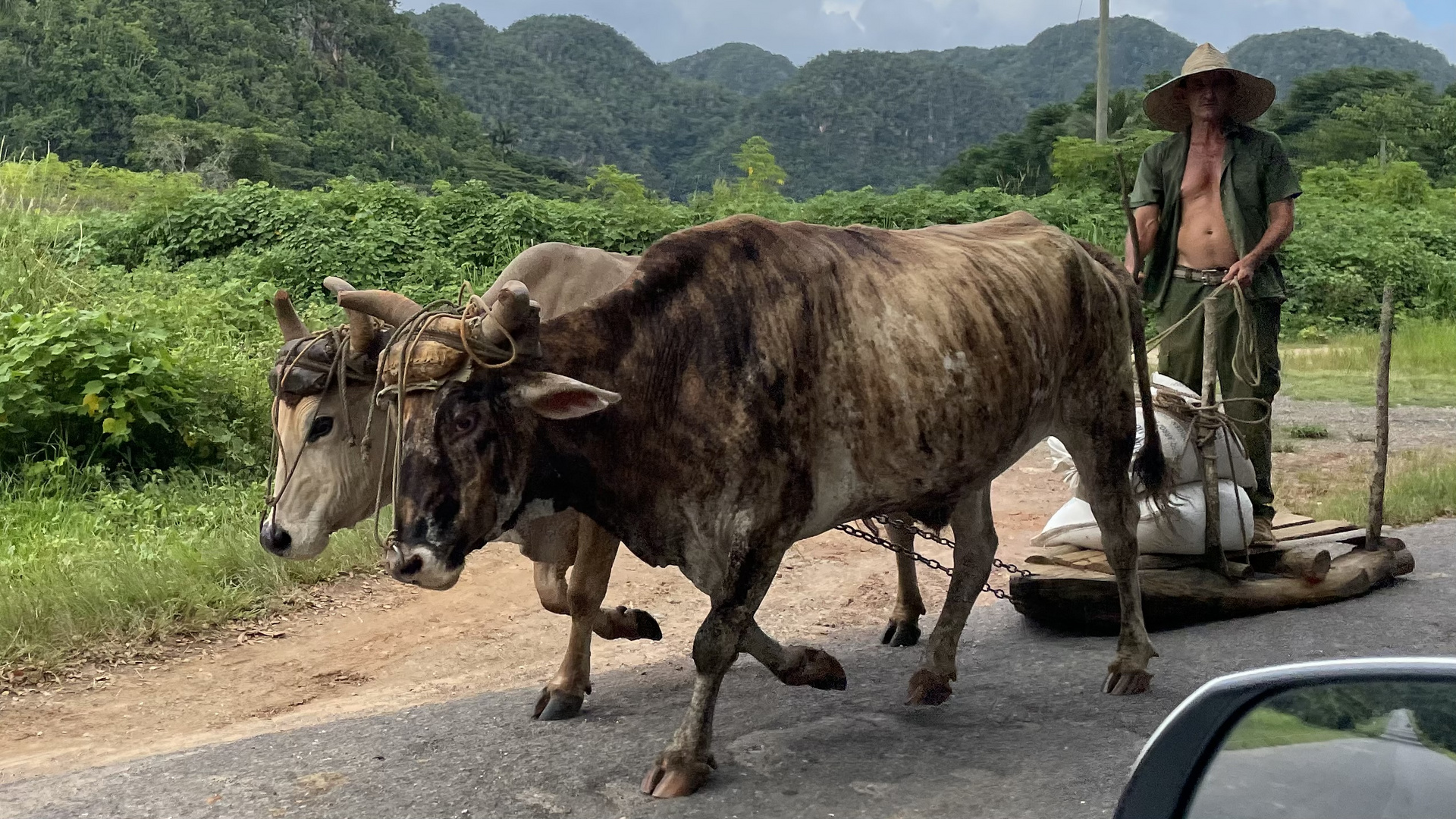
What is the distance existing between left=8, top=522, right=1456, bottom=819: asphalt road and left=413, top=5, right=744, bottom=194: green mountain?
45.5m

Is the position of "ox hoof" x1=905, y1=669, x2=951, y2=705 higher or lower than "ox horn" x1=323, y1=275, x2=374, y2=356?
lower

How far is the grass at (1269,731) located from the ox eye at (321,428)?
10.1 ft

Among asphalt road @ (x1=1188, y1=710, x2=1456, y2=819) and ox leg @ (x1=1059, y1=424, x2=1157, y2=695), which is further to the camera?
ox leg @ (x1=1059, y1=424, x2=1157, y2=695)

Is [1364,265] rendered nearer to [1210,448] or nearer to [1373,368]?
[1373,368]

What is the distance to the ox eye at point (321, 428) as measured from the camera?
4152 millimetres

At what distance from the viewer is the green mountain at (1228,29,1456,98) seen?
77.3m

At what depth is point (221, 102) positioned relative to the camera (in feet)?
119

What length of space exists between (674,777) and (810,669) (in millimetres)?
542

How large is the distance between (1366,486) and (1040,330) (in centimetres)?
446

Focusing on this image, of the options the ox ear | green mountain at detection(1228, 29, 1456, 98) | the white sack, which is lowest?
the white sack

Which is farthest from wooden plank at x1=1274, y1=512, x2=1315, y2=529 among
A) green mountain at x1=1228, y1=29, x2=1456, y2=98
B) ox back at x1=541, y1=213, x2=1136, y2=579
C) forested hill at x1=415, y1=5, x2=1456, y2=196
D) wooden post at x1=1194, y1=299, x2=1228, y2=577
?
green mountain at x1=1228, y1=29, x2=1456, y2=98

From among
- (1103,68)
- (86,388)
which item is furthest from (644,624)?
(1103,68)

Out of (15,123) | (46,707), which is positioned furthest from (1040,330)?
(15,123)

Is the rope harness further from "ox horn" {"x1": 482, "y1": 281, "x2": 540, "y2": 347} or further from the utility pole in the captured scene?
the utility pole
